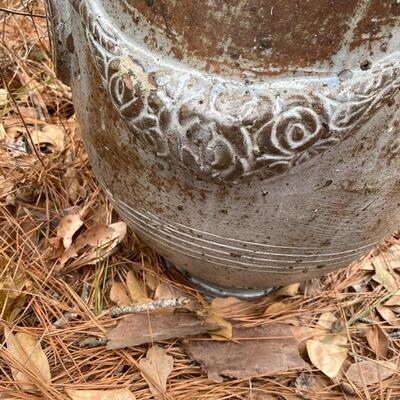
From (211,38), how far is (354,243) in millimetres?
547

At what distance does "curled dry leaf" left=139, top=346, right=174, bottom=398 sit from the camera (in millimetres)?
1433

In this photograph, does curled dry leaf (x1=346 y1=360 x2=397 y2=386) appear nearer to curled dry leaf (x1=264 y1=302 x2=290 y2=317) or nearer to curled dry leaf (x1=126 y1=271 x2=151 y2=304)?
curled dry leaf (x1=264 y1=302 x2=290 y2=317)

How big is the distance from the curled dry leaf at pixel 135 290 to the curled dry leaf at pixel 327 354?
43 cm

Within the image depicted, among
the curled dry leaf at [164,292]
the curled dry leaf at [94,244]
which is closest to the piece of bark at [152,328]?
the curled dry leaf at [164,292]

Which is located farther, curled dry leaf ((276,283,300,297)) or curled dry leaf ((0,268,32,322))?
curled dry leaf ((276,283,300,297))

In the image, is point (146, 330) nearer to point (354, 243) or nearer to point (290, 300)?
point (290, 300)

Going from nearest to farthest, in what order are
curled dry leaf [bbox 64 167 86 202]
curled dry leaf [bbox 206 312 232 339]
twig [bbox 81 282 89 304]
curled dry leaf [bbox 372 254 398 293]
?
curled dry leaf [bbox 206 312 232 339] < twig [bbox 81 282 89 304] < curled dry leaf [bbox 372 254 398 293] < curled dry leaf [bbox 64 167 86 202]

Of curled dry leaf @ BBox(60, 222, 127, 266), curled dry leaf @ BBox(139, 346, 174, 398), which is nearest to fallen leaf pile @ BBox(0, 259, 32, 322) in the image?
curled dry leaf @ BBox(60, 222, 127, 266)

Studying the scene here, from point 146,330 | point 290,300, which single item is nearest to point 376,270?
point 290,300

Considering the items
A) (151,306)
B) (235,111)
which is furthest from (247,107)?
(151,306)

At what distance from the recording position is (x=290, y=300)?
1670 mm

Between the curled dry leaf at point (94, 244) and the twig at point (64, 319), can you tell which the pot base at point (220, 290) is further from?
the twig at point (64, 319)

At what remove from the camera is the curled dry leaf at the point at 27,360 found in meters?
1.39

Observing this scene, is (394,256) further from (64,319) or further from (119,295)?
(64,319)
